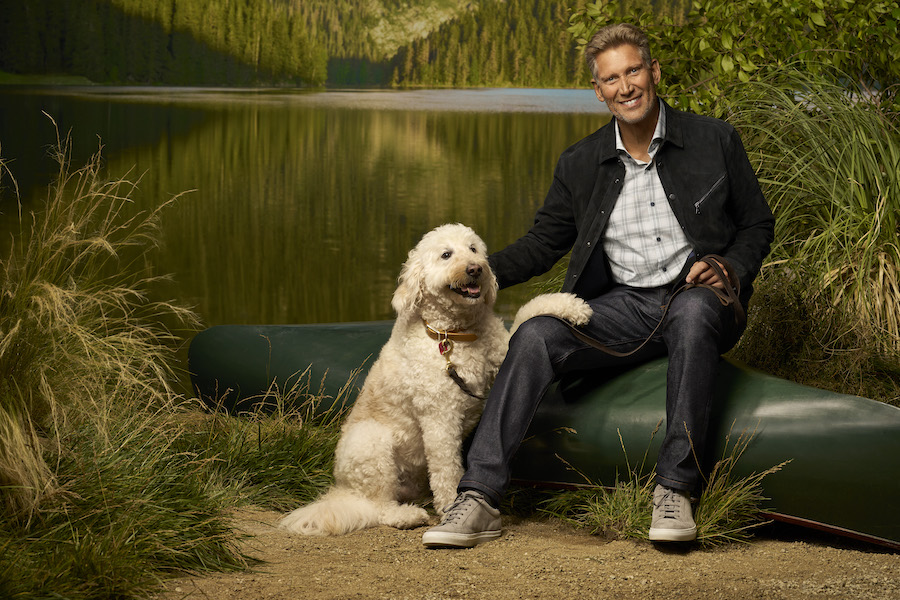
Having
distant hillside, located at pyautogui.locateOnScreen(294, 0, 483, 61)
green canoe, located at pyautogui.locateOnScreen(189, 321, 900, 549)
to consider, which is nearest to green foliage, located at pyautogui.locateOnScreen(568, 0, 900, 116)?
green canoe, located at pyautogui.locateOnScreen(189, 321, 900, 549)

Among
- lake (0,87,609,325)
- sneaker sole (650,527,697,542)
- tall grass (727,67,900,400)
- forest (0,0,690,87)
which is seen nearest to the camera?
sneaker sole (650,527,697,542)

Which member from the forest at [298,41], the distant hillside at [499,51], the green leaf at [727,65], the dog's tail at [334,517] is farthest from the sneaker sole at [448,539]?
the distant hillside at [499,51]

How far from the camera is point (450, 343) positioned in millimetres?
2900

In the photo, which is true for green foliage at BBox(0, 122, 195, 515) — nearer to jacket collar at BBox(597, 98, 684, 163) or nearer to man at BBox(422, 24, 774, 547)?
man at BBox(422, 24, 774, 547)

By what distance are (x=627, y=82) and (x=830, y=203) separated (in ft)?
5.73

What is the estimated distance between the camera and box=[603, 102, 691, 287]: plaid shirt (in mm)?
3102

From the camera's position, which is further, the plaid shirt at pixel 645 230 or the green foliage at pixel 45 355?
the plaid shirt at pixel 645 230

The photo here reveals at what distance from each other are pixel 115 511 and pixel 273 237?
6.92 m

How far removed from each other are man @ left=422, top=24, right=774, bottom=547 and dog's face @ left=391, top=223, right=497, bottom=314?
219 mm

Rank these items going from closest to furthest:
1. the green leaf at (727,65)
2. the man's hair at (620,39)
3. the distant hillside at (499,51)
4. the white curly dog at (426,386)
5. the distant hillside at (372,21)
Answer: the white curly dog at (426,386), the man's hair at (620,39), the green leaf at (727,65), the distant hillside at (499,51), the distant hillside at (372,21)

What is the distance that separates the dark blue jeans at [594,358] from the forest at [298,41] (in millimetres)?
7030

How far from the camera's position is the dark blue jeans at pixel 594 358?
2682 millimetres

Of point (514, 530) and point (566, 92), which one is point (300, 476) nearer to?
point (514, 530)

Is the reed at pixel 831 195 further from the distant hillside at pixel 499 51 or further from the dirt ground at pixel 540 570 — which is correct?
the distant hillside at pixel 499 51
